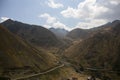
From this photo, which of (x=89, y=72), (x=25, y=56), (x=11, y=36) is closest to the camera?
(x=25, y=56)

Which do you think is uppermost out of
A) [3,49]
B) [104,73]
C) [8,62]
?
[3,49]

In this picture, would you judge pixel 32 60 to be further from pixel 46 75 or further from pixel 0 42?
pixel 0 42

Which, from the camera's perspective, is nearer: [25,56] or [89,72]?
[25,56]

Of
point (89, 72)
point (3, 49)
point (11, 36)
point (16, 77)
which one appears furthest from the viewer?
point (89, 72)

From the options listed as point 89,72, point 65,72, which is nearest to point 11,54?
point 65,72

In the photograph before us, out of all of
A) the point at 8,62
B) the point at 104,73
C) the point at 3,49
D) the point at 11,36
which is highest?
the point at 11,36

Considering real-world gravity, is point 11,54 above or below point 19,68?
above

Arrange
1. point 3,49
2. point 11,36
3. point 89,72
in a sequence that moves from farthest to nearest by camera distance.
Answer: point 89,72 → point 11,36 → point 3,49

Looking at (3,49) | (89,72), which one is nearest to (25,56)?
(3,49)

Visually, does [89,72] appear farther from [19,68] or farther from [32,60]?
[19,68]
